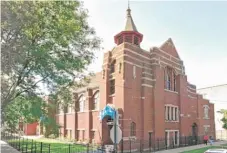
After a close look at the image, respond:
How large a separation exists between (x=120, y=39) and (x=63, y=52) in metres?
15.4

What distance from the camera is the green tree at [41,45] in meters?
14.3

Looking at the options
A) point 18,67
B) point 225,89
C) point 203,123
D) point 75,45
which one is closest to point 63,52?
point 75,45

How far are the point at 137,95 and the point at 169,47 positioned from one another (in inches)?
359

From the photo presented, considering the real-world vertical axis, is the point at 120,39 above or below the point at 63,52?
above

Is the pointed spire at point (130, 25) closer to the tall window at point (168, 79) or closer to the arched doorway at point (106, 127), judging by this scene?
the tall window at point (168, 79)

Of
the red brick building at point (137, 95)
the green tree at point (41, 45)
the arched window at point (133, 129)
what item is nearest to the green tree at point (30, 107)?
the green tree at point (41, 45)

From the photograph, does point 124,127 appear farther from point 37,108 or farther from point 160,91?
point 37,108

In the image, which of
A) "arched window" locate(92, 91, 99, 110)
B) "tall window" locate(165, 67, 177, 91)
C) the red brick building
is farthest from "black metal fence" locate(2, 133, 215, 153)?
"tall window" locate(165, 67, 177, 91)

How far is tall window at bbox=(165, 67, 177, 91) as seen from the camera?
1350 inches

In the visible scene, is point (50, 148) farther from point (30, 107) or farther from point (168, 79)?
point (168, 79)

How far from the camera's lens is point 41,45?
17.0 metres

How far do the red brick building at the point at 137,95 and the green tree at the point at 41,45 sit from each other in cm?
741

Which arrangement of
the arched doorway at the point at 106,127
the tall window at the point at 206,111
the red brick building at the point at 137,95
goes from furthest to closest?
the tall window at the point at 206,111 < the arched doorway at the point at 106,127 < the red brick building at the point at 137,95

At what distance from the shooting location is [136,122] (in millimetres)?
28391
